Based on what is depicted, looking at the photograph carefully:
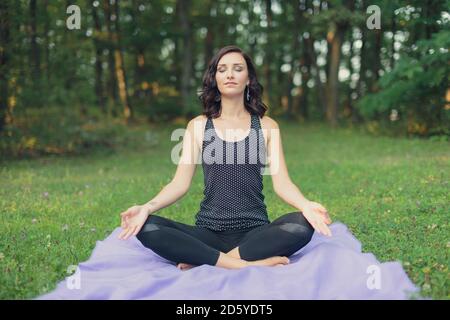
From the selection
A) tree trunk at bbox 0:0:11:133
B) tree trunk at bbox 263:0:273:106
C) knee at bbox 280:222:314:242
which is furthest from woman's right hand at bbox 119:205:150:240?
tree trunk at bbox 263:0:273:106

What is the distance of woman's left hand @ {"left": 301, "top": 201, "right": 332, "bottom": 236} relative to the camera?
3822 mm

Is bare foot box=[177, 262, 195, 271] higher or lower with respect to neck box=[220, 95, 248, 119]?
lower

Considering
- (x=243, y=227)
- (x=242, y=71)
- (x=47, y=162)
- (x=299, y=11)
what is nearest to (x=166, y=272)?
(x=243, y=227)

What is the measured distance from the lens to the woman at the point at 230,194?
4035 millimetres

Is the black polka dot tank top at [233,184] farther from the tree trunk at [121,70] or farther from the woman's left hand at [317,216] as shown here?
the tree trunk at [121,70]

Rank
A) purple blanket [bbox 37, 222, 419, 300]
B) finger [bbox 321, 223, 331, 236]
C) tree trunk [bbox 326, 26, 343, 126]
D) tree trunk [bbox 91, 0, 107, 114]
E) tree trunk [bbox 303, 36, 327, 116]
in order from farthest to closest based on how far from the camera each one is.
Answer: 1. tree trunk [bbox 303, 36, 327, 116]
2. tree trunk [bbox 91, 0, 107, 114]
3. tree trunk [bbox 326, 26, 343, 126]
4. finger [bbox 321, 223, 331, 236]
5. purple blanket [bbox 37, 222, 419, 300]

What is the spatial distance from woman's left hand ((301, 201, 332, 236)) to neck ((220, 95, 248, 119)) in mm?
1031

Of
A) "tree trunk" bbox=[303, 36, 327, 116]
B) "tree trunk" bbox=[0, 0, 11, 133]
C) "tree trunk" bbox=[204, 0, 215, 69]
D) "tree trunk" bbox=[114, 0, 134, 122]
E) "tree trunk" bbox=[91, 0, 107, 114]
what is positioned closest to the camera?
"tree trunk" bbox=[0, 0, 11, 133]

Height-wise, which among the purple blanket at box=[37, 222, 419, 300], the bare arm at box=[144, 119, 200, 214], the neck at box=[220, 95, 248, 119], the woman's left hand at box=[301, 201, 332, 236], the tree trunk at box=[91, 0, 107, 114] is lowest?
the purple blanket at box=[37, 222, 419, 300]

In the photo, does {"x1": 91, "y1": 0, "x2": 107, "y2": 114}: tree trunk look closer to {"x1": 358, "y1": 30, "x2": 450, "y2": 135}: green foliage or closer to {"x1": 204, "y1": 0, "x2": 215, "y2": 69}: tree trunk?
{"x1": 204, "y1": 0, "x2": 215, "y2": 69}: tree trunk

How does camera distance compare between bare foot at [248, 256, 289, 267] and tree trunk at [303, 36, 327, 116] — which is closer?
bare foot at [248, 256, 289, 267]

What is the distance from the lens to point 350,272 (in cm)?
376

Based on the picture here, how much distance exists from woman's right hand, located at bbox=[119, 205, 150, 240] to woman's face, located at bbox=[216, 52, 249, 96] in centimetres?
116

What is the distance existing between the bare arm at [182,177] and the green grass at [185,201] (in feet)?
2.99
